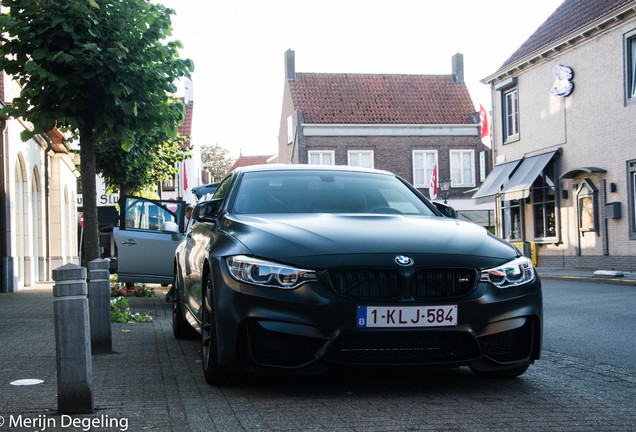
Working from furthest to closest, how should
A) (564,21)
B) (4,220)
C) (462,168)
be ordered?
(462,168)
(564,21)
(4,220)

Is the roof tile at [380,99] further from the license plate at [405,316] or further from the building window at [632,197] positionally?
the license plate at [405,316]

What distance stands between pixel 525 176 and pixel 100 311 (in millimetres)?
22697

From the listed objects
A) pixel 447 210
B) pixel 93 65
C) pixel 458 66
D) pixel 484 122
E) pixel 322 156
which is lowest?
pixel 447 210

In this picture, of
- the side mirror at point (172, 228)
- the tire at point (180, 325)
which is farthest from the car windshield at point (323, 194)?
the side mirror at point (172, 228)

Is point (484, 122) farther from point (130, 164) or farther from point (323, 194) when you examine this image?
point (323, 194)

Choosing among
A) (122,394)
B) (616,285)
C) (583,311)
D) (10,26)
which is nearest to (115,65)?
(10,26)

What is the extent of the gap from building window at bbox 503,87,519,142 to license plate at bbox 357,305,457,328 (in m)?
26.1

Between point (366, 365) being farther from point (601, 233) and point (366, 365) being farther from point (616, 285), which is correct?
point (601, 233)

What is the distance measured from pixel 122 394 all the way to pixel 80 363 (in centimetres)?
69

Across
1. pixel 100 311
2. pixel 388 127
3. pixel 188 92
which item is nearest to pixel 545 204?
pixel 388 127

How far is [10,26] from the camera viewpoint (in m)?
9.27

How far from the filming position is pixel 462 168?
162 ft

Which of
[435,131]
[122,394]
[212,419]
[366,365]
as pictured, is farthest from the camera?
[435,131]

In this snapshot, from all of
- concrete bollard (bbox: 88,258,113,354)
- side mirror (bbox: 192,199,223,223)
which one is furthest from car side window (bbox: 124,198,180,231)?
side mirror (bbox: 192,199,223,223)
